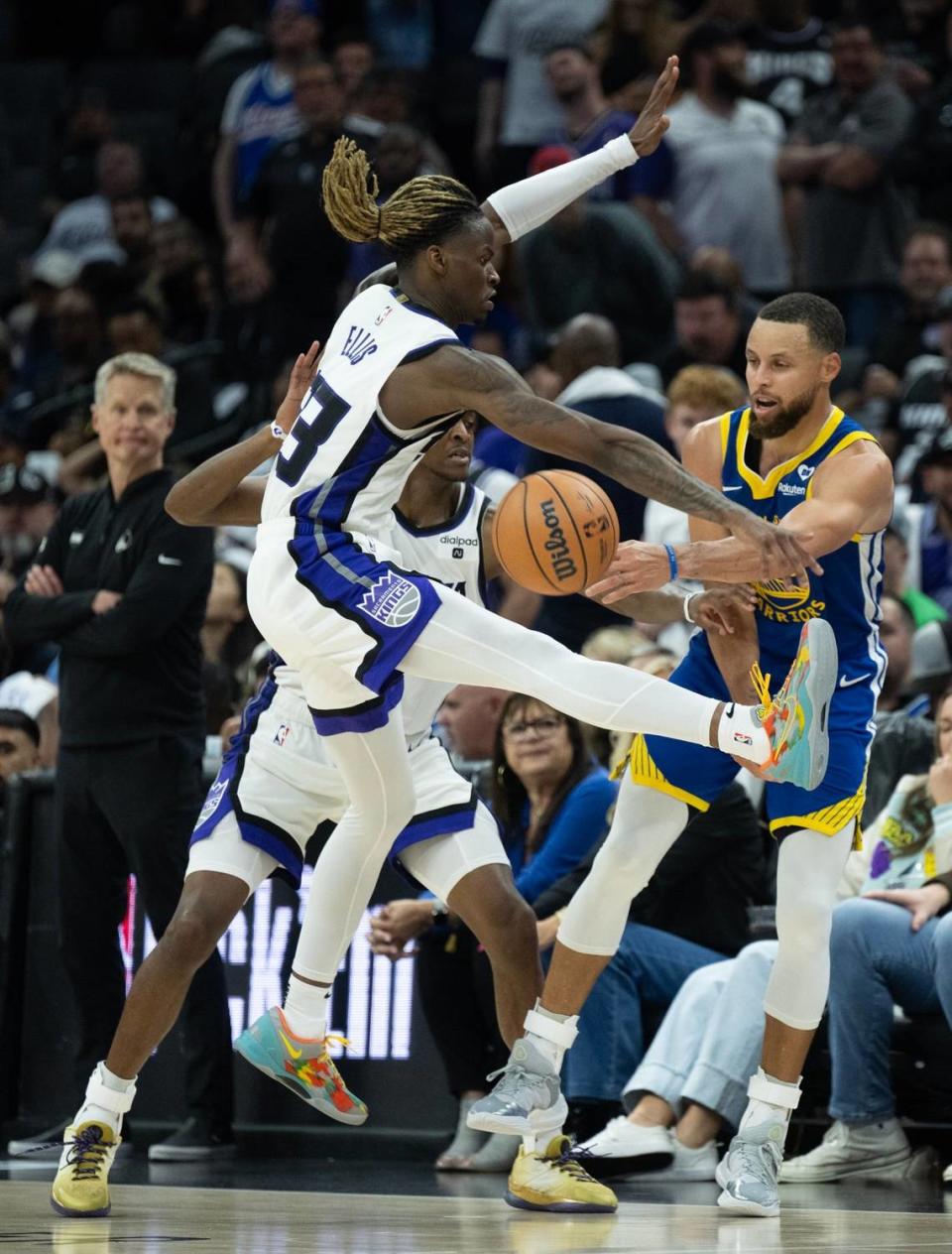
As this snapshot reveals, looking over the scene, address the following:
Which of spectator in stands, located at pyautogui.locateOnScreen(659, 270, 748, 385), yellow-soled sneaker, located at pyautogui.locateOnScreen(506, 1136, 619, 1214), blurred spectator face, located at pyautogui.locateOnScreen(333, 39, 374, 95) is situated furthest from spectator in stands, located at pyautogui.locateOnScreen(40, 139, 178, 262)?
yellow-soled sneaker, located at pyautogui.locateOnScreen(506, 1136, 619, 1214)

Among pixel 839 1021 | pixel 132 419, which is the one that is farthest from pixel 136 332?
pixel 839 1021

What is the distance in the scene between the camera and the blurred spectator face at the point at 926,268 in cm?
1122

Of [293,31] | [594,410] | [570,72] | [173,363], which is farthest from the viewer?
[293,31]

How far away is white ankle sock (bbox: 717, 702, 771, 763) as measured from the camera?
528 cm

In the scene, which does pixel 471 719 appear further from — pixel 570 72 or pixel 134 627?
pixel 570 72

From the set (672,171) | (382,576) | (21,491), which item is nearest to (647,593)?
(382,576)

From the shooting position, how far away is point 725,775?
581 centimetres

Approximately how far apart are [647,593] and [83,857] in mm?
2604

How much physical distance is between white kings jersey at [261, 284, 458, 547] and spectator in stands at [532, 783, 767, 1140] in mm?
2067

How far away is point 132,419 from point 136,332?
5.12m

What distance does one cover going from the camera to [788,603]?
5730mm

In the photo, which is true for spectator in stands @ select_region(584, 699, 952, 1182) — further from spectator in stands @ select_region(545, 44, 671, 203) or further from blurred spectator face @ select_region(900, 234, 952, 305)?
spectator in stands @ select_region(545, 44, 671, 203)

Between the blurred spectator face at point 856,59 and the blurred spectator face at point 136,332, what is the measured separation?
4.24 metres

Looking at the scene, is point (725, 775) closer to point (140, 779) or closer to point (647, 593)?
point (647, 593)
